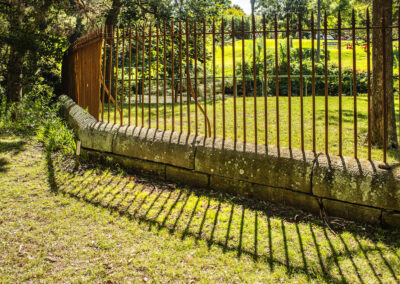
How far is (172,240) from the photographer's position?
3.46 m

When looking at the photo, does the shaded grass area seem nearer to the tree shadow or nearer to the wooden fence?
the tree shadow

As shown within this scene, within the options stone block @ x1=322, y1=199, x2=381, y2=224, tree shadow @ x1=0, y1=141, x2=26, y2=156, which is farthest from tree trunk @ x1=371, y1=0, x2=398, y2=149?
tree shadow @ x1=0, y1=141, x2=26, y2=156

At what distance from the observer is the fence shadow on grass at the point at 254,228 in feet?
9.89

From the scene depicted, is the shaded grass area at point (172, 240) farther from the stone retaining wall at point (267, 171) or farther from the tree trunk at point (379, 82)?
the tree trunk at point (379, 82)

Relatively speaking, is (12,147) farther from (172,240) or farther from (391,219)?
(391,219)

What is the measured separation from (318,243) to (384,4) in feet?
14.7

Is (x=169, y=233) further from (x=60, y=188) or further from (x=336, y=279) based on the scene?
(x=60, y=188)

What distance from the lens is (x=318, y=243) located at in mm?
3363

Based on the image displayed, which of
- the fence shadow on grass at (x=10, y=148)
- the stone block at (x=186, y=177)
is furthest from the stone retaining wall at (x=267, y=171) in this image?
the fence shadow on grass at (x=10, y=148)

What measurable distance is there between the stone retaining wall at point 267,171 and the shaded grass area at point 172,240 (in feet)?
0.59

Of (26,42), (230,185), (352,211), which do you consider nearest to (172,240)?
(230,185)

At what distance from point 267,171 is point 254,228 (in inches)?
30.1

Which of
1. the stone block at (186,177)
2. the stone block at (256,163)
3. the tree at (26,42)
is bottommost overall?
the stone block at (186,177)

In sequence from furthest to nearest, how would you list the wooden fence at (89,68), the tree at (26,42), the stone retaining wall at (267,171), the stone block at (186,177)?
1. the tree at (26,42)
2. the wooden fence at (89,68)
3. the stone block at (186,177)
4. the stone retaining wall at (267,171)
